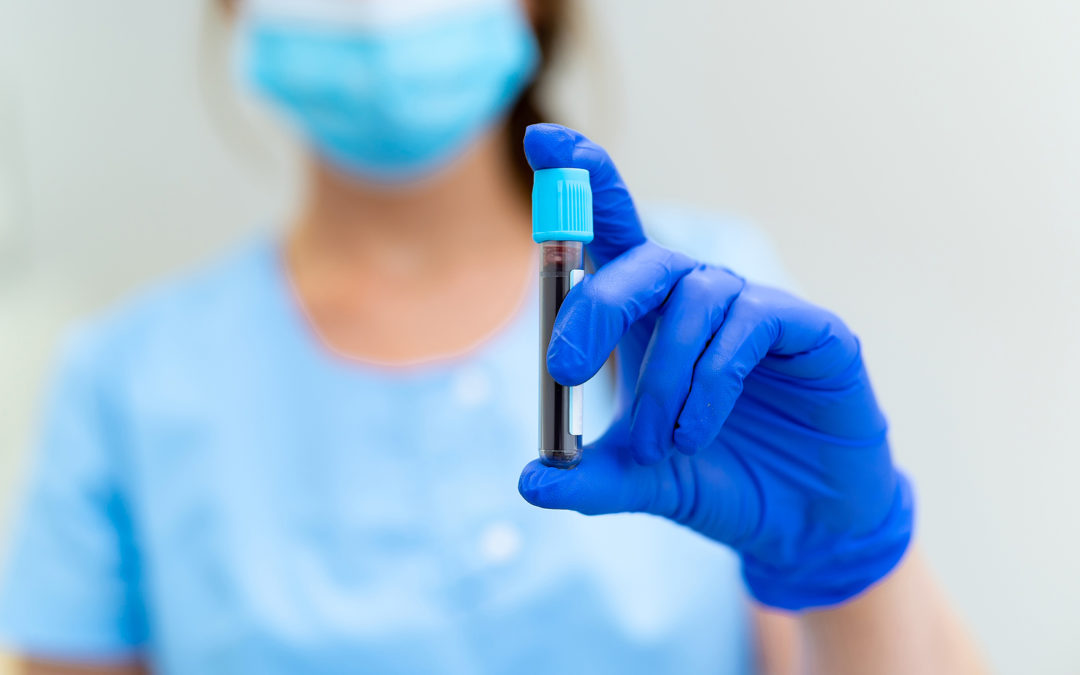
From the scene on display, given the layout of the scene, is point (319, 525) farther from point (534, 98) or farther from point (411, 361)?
point (534, 98)

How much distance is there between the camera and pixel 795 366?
17.1 inches

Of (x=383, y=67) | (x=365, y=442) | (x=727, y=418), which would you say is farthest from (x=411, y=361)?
(x=727, y=418)

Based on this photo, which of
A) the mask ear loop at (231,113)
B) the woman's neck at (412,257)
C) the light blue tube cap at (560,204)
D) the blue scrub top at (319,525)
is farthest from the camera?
the mask ear loop at (231,113)

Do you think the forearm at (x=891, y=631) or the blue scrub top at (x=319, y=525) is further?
the blue scrub top at (x=319, y=525)

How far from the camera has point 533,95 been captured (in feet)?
3.18

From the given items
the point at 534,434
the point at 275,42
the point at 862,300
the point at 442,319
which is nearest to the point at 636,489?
the point at 534,434

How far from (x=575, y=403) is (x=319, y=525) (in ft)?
1.56

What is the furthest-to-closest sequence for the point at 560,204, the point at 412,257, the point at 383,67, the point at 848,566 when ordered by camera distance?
the point at 412,257, the point at 383,67, the point at 848,566, the point at 560,204

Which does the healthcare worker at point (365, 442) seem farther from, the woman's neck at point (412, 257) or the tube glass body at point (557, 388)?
the tube glass body at point (557, 388)

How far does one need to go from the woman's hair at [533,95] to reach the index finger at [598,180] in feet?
1.75

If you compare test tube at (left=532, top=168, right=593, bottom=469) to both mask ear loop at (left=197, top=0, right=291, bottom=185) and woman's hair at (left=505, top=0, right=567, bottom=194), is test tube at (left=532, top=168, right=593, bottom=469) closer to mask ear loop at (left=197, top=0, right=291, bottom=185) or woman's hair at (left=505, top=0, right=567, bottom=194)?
woman's hair at (left=505, top=0, right=567, bottom=194)

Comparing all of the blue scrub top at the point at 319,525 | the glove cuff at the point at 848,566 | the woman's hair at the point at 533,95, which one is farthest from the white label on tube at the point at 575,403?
the woman's hair at the point at 533,95

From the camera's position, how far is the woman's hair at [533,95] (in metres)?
0.96

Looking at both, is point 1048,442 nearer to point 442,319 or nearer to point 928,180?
point 928,180
